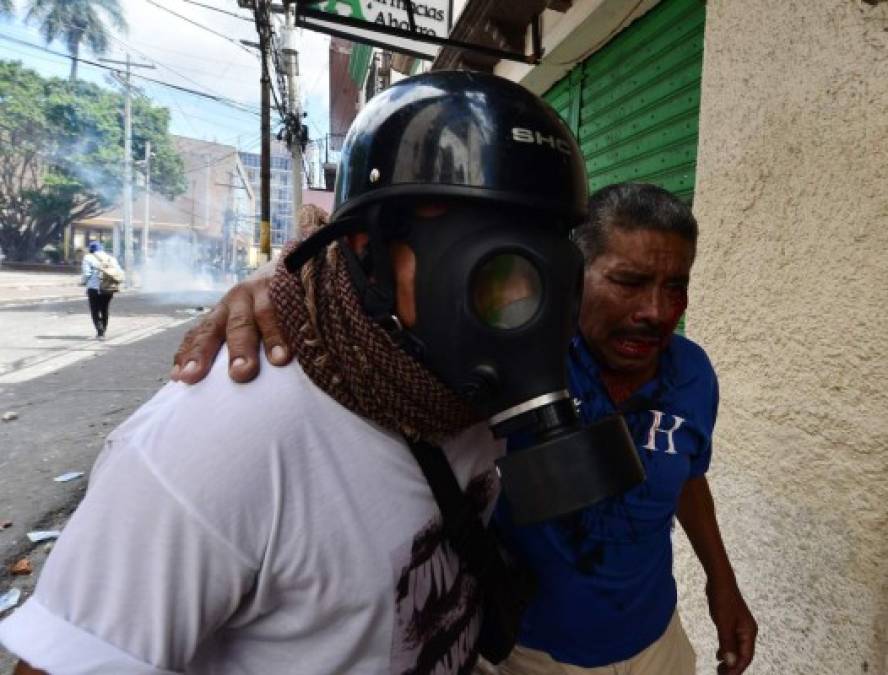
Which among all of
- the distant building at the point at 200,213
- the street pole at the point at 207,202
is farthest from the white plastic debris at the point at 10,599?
the street pole at the point at 207,202

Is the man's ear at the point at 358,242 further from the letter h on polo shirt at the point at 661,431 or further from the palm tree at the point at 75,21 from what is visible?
the palm tree at the point at 75,21

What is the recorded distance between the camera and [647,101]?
333 cm

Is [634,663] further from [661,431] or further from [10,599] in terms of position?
[10,599]

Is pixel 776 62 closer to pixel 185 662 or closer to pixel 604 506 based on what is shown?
pixel 604 506

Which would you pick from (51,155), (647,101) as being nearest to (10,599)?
(647,101)

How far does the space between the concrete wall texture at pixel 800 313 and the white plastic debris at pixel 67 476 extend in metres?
4.50

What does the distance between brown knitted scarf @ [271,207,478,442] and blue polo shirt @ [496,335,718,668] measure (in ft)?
2.01

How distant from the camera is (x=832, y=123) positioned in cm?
186

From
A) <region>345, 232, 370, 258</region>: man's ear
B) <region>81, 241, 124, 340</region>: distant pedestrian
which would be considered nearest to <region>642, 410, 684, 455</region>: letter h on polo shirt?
<region>345, 232, 370, 258</region>: man's ear

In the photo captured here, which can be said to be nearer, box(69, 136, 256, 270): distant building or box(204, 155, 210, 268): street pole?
box(69, 136, 256, 270): distant building

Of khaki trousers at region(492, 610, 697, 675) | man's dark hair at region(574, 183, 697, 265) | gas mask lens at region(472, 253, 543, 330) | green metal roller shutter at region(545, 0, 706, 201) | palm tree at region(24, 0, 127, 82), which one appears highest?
palm tree at region(24, 0, 127, 82)

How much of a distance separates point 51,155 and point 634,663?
45.9 meters

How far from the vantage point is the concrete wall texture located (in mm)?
1722

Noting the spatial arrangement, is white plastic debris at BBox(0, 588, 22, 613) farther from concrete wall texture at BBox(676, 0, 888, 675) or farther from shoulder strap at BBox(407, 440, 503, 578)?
concrete wall texture at BBox(676, 0, 888, 675)
